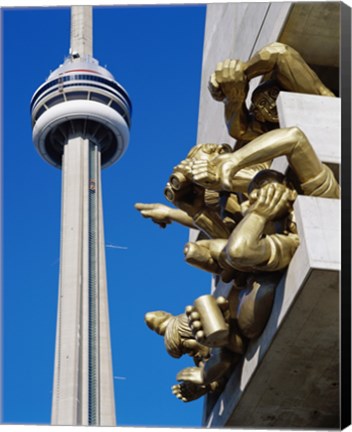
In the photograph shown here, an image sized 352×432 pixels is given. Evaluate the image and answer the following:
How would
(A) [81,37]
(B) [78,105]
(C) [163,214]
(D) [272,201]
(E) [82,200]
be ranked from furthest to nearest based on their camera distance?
(A) [81,37] → (B) [78,105] → (E) [82,200] → (C) [163,214] → (D) [272,201]

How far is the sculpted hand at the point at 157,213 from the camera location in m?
10.6

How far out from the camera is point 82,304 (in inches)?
2613

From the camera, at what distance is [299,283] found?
770cm

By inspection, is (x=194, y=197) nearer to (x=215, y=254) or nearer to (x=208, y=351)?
(x=215, y=254)

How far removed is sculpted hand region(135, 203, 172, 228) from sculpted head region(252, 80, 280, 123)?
166cm

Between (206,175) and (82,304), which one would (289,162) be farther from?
(82,304)

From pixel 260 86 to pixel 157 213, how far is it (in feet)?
6.24

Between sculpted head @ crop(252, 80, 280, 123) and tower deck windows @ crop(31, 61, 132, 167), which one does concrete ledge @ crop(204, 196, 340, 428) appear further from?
tower deck windows @ crop(31, 61, 132, 167)

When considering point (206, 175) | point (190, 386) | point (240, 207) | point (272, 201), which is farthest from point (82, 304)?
point (272, 201)

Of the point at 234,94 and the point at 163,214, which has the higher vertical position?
the point at 234,94

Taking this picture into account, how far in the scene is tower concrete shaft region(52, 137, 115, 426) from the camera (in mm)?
63594

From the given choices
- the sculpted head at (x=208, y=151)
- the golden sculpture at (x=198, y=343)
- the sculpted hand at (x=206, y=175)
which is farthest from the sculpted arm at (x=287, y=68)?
the golden sculpture at (x=198, y=343)

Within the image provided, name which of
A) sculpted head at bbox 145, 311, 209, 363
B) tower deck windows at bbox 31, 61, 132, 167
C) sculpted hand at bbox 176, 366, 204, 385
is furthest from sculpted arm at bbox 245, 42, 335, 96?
tower deck windows at bbox 31, 61, 132, 167

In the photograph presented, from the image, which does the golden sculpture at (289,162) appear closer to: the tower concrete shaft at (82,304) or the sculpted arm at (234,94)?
the sculpted arm at (234,94)
